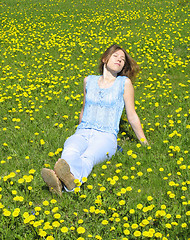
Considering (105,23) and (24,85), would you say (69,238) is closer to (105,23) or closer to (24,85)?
(24,85)

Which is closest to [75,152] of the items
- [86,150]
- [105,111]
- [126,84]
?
[86,150]

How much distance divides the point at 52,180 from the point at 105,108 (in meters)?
1.31

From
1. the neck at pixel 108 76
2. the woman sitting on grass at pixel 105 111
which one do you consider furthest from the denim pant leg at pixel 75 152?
the neck at pixel 108 76

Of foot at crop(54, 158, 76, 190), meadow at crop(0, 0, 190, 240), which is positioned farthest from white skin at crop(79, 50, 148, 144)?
foot at crop(54, 158, 76, 190)

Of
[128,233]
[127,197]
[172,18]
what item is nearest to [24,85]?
[127,197]

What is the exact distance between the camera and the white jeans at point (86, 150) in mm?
3160

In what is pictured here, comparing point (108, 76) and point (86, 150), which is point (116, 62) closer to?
point (108, 76)

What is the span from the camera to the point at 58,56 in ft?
25.9

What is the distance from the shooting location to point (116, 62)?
3.97 metres

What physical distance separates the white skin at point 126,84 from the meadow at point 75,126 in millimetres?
220

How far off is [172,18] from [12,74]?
256 inches

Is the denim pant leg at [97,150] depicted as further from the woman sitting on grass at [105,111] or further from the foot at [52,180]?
the foot at [52,180]

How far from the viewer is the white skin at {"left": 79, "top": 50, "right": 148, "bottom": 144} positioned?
12.8 ft

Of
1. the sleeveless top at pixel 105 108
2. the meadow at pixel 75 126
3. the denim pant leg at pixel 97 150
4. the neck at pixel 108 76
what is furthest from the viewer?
the neck at pixel 108 76
